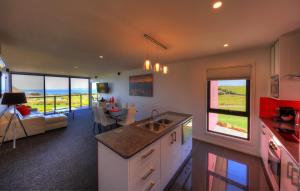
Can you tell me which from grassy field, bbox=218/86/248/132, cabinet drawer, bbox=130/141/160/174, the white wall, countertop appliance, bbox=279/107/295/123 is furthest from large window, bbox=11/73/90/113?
countertop appliance, bbox=279/107/295/123

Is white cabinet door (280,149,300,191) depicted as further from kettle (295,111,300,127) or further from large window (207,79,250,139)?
large window (207,79,250,139)

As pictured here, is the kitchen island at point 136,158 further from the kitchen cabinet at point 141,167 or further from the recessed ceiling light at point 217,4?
the recessed ceiling light at point 217,4

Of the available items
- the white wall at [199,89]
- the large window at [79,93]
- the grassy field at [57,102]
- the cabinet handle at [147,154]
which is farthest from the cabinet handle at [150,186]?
the large window at [79,93]

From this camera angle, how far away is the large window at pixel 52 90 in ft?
19.6

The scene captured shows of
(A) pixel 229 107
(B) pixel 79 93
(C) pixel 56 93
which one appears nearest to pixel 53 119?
(C) pixel 56 93

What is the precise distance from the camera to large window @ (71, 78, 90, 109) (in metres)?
7.58

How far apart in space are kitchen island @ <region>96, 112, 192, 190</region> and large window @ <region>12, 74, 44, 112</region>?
6706 mm

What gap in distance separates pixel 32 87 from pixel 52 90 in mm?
818

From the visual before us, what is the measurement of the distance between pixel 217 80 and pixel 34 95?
8.56 m

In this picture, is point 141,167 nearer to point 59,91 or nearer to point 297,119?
point 297,119

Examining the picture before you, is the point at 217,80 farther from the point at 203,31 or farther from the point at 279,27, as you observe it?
the point at 203,31

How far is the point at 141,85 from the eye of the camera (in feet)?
16.3

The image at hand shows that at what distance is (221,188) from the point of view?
5.98 ft

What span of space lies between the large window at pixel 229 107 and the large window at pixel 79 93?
7.91 m
